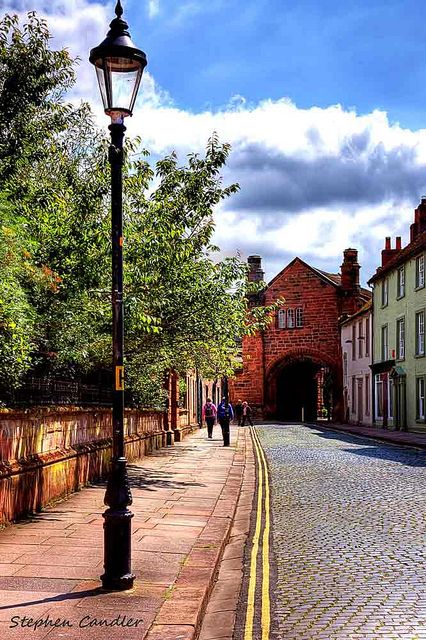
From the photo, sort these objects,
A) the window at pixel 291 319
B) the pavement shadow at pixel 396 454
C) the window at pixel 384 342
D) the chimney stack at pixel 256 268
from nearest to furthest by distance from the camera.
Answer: the pavement shadow at pixel 396 454 < the window at pixel 384 342 < the window at pixel 291 319 < the chimney stack at pixel 256 268

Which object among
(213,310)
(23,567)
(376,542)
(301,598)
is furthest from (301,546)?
(213,310)

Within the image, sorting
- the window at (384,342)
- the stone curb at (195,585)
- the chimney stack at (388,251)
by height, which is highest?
the chimney stack at (388,251)

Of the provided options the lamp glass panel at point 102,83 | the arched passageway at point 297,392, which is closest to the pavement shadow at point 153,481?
the lamp glass panel at point 102,83

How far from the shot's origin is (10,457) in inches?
383

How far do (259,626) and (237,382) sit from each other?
5784 cm

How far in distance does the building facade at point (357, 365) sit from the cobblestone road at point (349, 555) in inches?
1319

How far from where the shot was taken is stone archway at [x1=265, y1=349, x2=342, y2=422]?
203 feet

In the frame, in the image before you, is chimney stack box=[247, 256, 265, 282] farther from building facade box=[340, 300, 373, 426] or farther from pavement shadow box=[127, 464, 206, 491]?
pavement shadow box=[127, 464, 206, 491]

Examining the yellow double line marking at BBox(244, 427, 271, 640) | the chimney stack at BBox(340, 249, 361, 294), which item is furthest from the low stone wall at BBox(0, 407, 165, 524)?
the chimney stack at BBox(340, 249, 361, 294)

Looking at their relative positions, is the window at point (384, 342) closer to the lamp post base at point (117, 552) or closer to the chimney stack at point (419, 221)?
the chimney stack at point (419, 221)

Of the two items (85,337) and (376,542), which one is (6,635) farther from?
(85,337)

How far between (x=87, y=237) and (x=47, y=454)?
3.73 m

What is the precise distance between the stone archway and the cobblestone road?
44.2 meters

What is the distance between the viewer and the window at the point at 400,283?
136 ft
